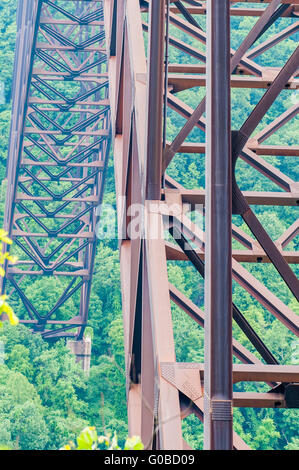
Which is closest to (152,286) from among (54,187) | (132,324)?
(132,324)

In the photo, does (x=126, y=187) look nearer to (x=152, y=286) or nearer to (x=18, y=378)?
(x=152, y=286)

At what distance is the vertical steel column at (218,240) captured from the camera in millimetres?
3418

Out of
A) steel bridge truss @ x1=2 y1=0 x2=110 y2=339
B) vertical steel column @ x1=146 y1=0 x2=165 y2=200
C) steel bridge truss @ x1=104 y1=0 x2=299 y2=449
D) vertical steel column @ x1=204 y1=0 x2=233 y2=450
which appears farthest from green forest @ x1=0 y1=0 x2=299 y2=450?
vertical steel column @ x1=204 y1=0 x2=233 y2=450

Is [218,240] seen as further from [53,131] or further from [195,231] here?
[53,131]

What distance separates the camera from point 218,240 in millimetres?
3582

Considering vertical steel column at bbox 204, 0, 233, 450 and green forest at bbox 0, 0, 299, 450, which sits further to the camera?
green forest at bbox 0, 0, 299, 450

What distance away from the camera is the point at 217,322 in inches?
138

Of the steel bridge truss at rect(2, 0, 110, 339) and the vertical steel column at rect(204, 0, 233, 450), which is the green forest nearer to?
the steel bridge truss at rect(2, 0, 110, 339)

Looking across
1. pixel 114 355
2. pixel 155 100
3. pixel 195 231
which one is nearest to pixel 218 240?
pixel 195 231

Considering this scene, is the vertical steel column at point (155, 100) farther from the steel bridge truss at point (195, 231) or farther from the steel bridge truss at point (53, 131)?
the steel bridge truss at point (53, 131)

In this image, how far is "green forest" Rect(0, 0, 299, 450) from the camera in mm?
34094

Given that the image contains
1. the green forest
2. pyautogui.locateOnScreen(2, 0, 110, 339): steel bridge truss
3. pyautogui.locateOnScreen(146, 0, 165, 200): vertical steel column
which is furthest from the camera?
the green forest

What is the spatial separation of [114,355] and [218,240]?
1442 inches

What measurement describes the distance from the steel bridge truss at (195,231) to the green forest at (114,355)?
2152 centimetres
